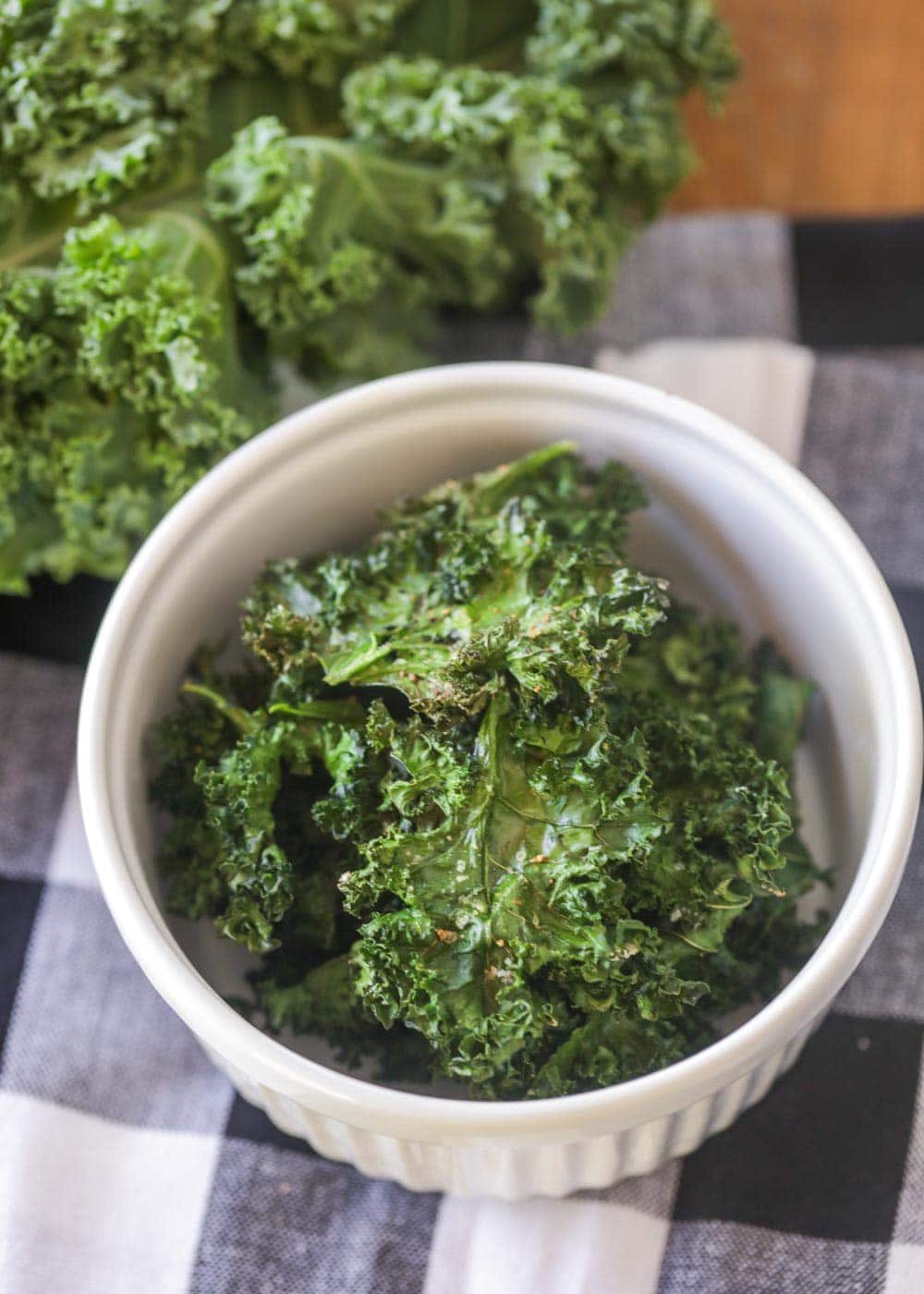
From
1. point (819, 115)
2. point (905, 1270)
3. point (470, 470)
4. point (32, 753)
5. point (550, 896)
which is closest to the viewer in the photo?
point (550, 896)

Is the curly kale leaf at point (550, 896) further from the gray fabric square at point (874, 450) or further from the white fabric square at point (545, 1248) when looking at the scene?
the gray fabric square at point (874, 450)

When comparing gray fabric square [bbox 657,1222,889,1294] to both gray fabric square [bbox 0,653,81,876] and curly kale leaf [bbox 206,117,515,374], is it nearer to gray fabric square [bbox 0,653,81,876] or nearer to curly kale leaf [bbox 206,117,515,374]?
gray fabric square [bbox 0,653,81,876]

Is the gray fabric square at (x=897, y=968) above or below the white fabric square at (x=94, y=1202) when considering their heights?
above

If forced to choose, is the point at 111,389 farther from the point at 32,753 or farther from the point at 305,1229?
the point at 305,1229

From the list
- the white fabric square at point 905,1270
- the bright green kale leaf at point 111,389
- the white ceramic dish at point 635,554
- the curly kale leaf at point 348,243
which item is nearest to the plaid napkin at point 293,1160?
the white fabric square at point 905,1270

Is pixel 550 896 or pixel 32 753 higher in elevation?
pixel 550 896

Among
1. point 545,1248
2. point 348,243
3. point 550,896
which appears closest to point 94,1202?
point 545,1248

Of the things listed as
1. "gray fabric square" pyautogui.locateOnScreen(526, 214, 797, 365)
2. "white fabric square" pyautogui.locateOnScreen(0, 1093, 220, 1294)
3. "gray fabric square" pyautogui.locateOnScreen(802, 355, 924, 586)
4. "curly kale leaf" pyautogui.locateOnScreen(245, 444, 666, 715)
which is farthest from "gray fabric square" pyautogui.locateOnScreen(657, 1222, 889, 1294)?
"gray fabric square" pyautogui.locateOnScreen(526, 214, 797, 365)
